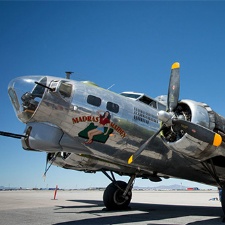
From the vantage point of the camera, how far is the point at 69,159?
561 inches

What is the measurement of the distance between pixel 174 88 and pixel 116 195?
644cm

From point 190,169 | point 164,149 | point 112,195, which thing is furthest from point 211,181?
point 112,195

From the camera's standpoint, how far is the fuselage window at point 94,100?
33.9ft

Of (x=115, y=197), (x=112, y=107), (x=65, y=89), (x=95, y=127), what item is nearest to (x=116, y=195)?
(x=115, y=197)

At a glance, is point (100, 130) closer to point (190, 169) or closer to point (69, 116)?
point (69, 116)

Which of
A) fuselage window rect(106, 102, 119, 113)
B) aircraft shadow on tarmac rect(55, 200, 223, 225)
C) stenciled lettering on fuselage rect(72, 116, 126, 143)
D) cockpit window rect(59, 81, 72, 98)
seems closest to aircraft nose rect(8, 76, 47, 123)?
cockpit window rect(59, 81, 72, 98)

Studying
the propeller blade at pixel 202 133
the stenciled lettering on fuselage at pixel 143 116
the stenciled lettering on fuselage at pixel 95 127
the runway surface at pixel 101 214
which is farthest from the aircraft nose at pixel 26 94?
the propeller blade at pixel 202 133

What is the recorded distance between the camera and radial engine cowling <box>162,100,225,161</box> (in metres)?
9.52

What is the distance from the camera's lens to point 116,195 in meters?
14.2

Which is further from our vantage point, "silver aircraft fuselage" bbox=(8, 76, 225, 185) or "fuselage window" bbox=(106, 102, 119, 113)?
"fuselage window" bbox=(106, 102, 119, 113)

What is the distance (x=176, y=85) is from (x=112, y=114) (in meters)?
2.48

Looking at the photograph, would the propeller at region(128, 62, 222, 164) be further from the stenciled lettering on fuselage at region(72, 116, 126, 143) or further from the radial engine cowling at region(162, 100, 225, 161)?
the stenciled lettering on fuselage at region(72, 116, 126, 143)

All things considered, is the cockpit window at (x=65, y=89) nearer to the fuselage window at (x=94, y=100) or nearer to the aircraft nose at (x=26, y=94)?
the aircraft nose at (x=26, y=94)

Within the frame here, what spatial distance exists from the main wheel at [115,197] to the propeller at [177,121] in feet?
17.7
